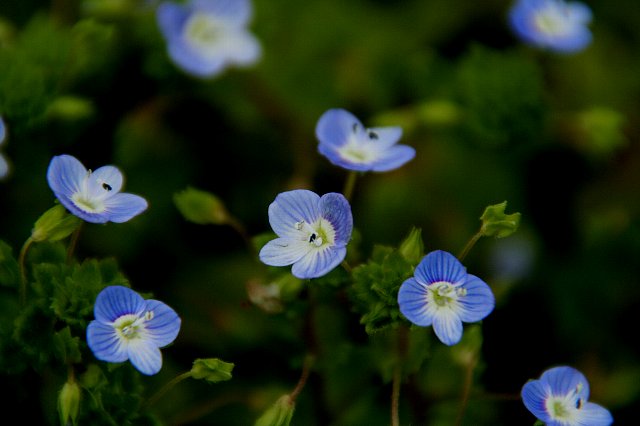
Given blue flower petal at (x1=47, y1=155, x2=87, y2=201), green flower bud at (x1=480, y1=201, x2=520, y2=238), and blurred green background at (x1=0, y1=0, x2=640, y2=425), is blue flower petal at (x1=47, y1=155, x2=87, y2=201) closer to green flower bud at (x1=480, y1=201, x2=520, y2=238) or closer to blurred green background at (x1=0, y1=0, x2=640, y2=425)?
blurred green background at (x1=0, y1=0, x2=640, y2=425)

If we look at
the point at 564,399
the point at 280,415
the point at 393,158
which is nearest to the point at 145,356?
the point at 280,415

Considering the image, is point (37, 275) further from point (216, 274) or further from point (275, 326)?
point (216, 274)

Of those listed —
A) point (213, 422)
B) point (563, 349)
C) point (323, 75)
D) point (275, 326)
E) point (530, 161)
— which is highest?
point (323, 75)

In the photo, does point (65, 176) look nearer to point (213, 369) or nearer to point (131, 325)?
point (131, 325)

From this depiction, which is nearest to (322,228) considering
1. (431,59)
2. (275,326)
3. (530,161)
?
(275,326)

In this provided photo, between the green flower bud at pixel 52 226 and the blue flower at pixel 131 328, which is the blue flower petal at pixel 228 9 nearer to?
the green flower bud at pixel 52 226

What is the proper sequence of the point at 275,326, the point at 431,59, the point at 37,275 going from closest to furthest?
1. the point at 37,275
2. the point at 275,326
3. the point at 431,59
